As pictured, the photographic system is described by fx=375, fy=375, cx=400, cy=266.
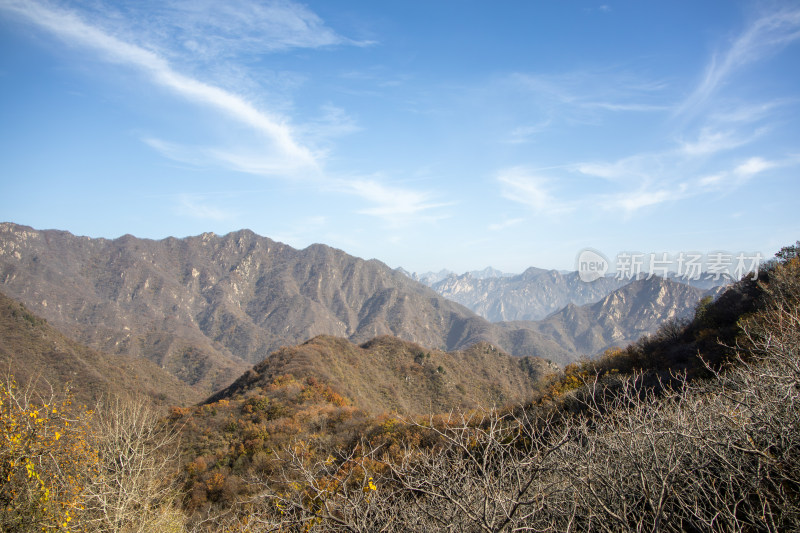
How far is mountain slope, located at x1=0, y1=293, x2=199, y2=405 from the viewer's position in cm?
7011

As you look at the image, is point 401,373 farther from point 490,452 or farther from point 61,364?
point 490,452

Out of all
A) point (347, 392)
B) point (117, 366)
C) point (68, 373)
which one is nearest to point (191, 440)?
point (347, 392)

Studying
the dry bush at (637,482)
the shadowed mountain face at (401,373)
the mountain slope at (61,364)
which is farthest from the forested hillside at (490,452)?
the mountain slope at (61,364)

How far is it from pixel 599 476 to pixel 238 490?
30.9 meters

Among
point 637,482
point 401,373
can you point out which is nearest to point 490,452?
point 637,482

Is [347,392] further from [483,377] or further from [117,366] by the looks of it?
[117,366]

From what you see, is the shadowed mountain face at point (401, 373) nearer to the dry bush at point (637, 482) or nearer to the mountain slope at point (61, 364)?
the mountain slope at point (61, 364)

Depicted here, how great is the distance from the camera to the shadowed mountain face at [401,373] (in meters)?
63.1

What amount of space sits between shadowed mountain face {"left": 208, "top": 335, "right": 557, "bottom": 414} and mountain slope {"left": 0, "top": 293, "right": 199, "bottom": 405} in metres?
31.9

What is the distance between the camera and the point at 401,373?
83.3 m

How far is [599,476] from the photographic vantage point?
686 cm

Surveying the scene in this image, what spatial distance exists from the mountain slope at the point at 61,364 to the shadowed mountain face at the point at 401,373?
3192 centimetres

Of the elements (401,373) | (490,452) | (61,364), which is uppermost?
(490,452)

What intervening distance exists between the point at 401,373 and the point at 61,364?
71.6 metres
